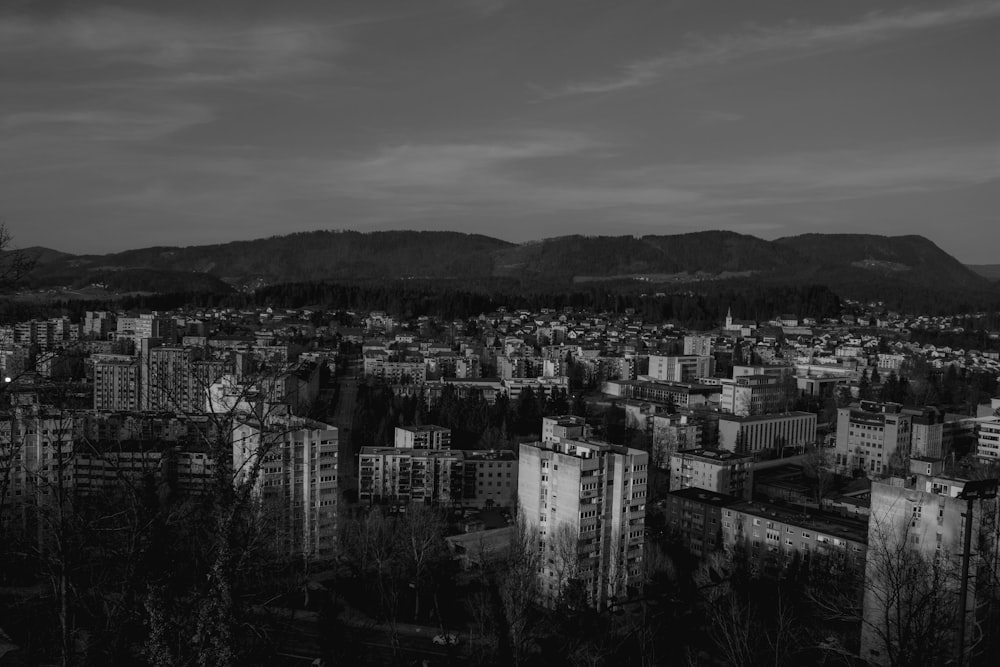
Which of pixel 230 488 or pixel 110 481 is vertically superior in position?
pixel 230 488

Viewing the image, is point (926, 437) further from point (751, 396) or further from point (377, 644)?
point (377, 644)

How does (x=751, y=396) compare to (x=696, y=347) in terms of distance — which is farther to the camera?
(x=696, y=347)

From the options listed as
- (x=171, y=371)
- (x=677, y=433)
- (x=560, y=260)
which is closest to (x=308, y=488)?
(x=171, y=371)

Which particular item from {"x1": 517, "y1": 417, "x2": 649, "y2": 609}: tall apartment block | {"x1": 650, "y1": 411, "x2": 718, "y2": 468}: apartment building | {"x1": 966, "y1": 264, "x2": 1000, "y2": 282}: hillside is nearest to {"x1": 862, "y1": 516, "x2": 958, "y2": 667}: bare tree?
{"x1": 517, "y1": 417, "x2": 649, "y2": 609}: tall apartment block

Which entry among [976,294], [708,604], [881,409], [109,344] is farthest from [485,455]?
[976,294]

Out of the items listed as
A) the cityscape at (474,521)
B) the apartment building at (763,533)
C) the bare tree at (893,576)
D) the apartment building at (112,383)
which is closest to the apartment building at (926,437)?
the cityscape at (474,521)

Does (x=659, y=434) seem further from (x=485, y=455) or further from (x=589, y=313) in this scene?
(x=589, y=313)
